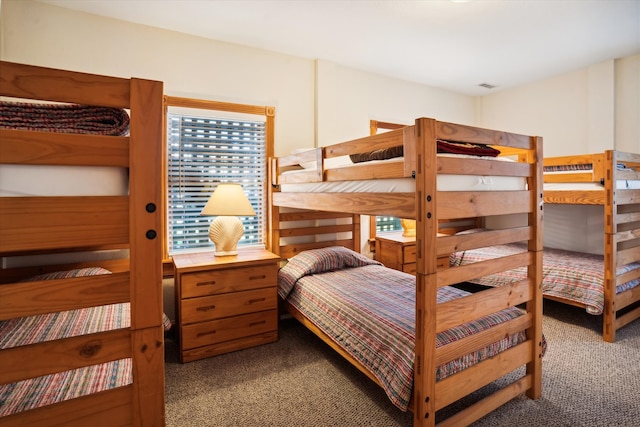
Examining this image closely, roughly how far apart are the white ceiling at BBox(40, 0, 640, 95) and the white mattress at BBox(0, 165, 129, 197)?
1869 millimetres

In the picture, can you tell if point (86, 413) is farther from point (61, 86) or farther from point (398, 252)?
point (398, 252)

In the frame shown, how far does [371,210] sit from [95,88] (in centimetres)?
129

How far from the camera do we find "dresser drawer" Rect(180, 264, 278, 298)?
2338 mm

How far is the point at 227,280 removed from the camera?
8.03ft

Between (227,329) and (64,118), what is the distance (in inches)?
72.7

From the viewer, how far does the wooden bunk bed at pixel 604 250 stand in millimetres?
2572

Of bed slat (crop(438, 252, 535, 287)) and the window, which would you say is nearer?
bed slat (crop(438, 252, 535, 287))

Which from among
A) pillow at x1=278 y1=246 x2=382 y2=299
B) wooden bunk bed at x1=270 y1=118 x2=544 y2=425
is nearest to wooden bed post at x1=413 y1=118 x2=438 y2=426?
wooden bunk bed at x1=270 y1=118 x2=544 y2=425

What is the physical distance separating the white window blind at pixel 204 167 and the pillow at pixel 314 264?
22.0 inches

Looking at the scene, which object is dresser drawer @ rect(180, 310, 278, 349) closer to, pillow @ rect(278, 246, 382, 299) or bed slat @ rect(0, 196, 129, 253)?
pillow @ rect(278, 246, 382, 299)

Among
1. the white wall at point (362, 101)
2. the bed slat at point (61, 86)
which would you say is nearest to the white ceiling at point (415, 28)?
the white wall at point (362, 101)

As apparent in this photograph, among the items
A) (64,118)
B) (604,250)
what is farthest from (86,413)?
(604,250)

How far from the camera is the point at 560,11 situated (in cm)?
247

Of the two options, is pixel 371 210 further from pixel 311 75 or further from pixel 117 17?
pixel 117 17
